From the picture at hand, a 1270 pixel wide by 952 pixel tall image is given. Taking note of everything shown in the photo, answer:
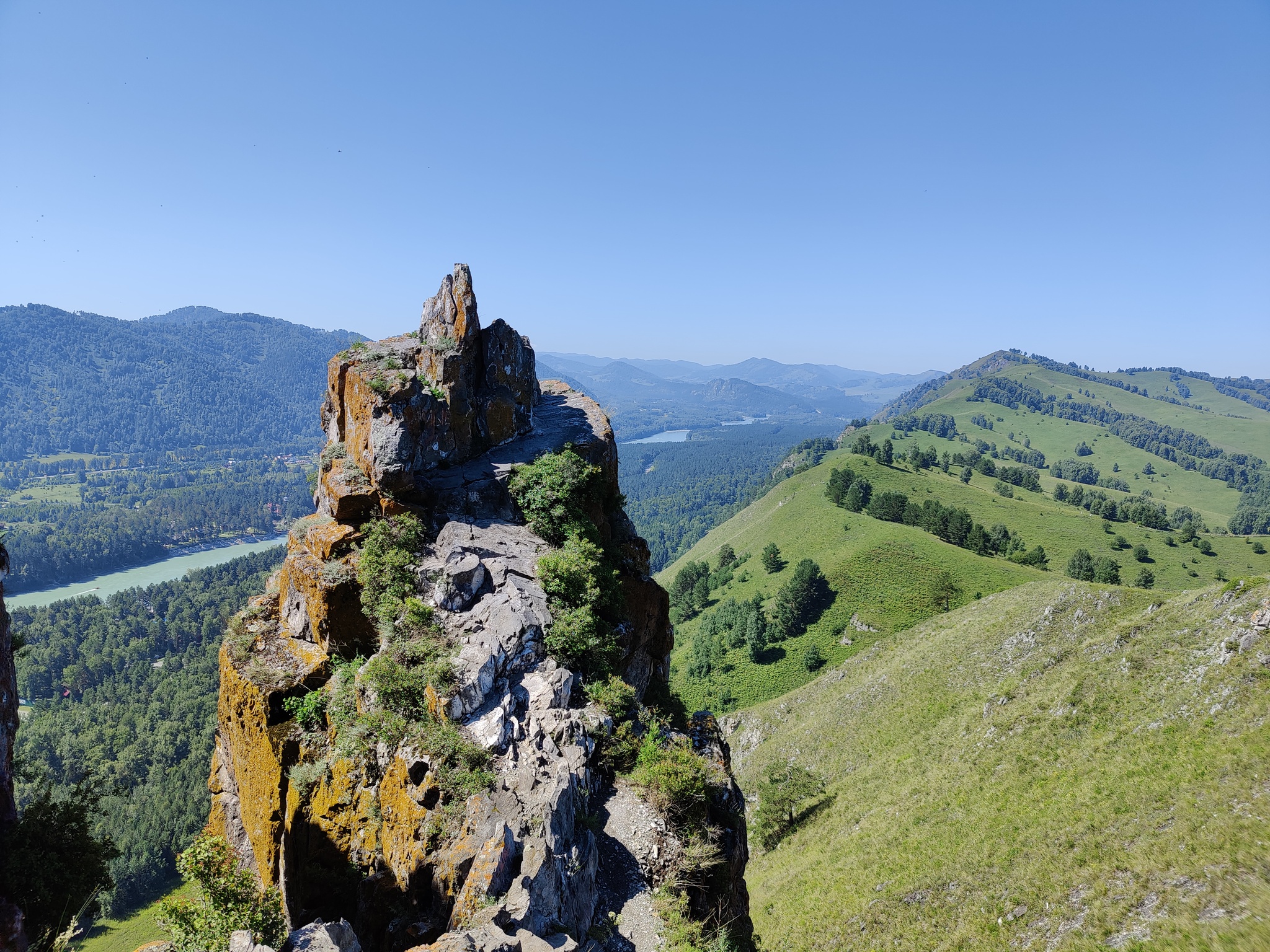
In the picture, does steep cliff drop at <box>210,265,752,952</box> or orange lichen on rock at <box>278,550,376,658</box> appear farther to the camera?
orange lichen on rock at <box>278,550,376,658</box>

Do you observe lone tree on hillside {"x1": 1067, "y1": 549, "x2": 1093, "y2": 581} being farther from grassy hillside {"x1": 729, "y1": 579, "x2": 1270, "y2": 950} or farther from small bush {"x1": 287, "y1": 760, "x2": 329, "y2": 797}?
small bush {"x1": 287, "y1": 760, "x2": 329, "y2": 797}

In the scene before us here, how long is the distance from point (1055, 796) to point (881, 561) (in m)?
66.1

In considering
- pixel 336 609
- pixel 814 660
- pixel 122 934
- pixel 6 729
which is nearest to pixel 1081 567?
pixel 814 660

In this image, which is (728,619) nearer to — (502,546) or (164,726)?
(502,546)

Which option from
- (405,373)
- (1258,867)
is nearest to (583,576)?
(405,373)

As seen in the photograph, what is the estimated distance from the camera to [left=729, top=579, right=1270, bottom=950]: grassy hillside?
2306 centimetres

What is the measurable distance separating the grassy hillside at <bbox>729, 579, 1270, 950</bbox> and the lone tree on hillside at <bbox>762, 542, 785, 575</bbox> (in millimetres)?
58345

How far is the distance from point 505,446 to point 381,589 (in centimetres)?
935

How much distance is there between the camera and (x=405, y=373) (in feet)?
69.8

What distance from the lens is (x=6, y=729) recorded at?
1359cm

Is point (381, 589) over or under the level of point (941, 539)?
over

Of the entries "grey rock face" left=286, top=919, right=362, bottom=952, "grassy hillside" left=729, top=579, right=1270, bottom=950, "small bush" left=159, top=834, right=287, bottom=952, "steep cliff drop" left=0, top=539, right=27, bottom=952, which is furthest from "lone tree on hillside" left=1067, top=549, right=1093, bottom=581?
"steep cliff drop" left=0, top=539, right=27, bottom=952

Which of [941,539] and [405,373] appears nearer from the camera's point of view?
[405,373]

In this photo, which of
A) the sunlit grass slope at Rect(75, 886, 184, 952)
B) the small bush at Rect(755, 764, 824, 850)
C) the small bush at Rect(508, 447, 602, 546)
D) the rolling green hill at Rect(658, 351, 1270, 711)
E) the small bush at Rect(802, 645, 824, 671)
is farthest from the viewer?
the rolling green hill at Rect(658, 351, 1270, 711)
